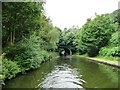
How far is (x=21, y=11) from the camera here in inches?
579

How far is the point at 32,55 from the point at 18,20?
3.92m

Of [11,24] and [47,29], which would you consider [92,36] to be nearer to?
A: [47,29]

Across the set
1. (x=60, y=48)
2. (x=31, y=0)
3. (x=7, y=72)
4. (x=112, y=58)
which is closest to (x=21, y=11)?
(x=31, y=0)

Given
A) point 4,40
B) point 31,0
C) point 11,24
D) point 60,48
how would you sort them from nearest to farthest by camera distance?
point 31,0 < point 11,24 < point 4,40 < point 60,48

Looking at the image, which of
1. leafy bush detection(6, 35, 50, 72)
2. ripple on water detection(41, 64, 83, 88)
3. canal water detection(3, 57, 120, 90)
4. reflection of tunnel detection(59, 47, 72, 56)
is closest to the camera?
ripple on water detection(41, 64, 83, 88)

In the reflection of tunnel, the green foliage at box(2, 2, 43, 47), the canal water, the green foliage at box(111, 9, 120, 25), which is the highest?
the green foliage at box(111, 9, 120, 25)

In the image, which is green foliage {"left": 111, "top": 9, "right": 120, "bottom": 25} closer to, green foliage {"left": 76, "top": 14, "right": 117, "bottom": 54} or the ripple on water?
green foliage {"left": 76, "top": 14, "right": 117, "bottom": 54}

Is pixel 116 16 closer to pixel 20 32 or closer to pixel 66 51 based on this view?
pixel 20 32

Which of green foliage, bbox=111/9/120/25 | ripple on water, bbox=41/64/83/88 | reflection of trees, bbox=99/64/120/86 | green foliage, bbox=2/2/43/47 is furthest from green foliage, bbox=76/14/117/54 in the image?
ripple on water, bbox=41/64/83/88

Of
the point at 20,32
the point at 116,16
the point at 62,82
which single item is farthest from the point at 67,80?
the point at 116,16

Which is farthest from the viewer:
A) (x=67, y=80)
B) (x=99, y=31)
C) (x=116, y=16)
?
(x=99, y=31)

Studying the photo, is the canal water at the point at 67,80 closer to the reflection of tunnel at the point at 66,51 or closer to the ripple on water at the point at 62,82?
the ripple on water at the point at 62,82

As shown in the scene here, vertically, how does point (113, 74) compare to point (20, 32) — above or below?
below

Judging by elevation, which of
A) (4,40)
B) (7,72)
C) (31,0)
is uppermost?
(31,0)
